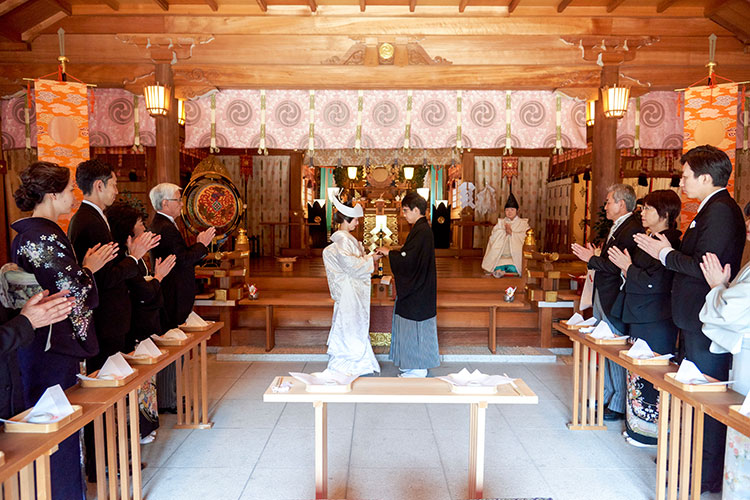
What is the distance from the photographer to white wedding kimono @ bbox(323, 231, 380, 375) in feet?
14.9

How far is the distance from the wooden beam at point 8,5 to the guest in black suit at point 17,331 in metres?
4.45

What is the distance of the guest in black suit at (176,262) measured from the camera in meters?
3.67

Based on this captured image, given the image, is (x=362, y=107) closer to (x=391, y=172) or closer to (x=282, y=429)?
(x=282, y=429)

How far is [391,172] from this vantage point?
13.8m

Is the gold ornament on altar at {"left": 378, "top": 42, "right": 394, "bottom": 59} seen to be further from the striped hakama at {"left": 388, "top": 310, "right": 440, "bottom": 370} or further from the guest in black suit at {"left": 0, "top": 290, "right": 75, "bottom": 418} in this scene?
the guest in black suit at {"left": 0, "top": 290, "right": 75, "bottom": 418}

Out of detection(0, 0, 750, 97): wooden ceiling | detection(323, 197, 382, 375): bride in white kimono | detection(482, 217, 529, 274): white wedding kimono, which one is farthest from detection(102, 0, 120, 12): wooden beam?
detection(482, 217, 529, 274): white wedding kimono

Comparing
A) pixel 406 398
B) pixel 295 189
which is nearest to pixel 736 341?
pixel 406 398

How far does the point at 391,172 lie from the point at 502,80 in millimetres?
8260

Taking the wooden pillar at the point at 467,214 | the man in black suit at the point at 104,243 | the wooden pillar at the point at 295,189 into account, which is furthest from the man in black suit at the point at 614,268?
the wooden pillar at the point at 295,189

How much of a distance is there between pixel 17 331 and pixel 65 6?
16.4 feet

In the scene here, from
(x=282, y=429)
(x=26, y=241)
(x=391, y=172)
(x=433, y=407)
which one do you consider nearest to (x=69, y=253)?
(x=26, y=241)

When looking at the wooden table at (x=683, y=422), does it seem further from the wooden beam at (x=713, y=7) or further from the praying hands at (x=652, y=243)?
the wooden beam at (x=713, y=7)

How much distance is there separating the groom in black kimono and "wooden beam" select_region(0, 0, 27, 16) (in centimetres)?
444

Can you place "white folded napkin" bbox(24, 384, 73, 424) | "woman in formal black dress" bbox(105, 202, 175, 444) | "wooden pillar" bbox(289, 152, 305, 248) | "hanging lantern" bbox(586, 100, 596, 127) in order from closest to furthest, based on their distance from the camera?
"white folded napkin" bbox(24, 384, 73, 424)
"woman in formal black dress" bbox(105, 202, 175, 444)
"hanging lantern" bbox(586, 100, 596, 127)
"wooden pillar" bbox(289, 152, 305, 248)
